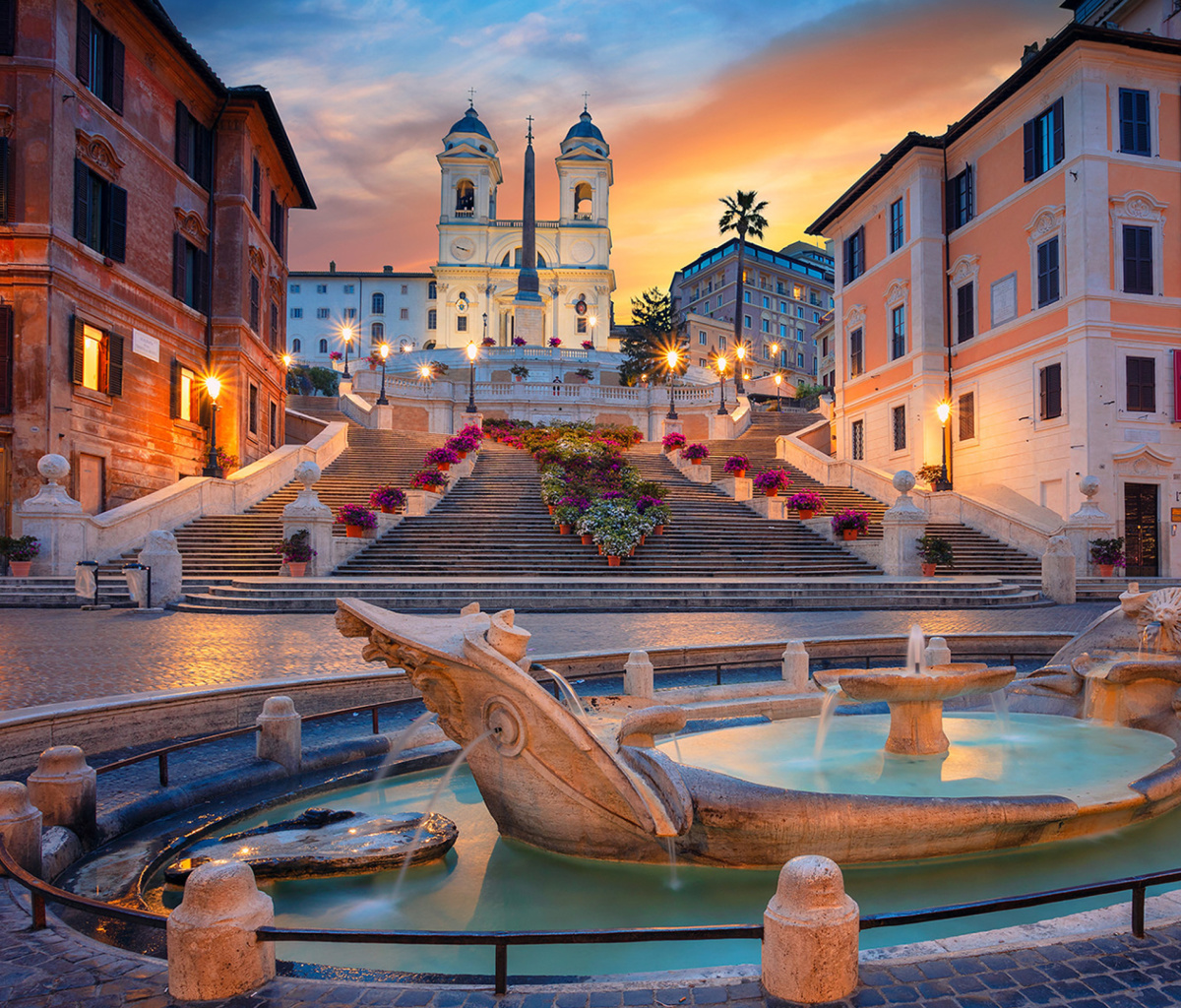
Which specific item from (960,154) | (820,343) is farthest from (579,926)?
(820,343)

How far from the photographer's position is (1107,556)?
811 inches

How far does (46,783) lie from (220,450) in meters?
26.2

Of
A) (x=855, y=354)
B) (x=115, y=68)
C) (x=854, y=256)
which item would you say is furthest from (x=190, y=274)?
(x=854, y=256)

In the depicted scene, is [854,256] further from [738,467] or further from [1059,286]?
[738,467]

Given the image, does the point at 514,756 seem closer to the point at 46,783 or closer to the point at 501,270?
the point at 46,783

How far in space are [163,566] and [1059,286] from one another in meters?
26.0

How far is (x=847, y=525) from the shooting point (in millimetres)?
22484

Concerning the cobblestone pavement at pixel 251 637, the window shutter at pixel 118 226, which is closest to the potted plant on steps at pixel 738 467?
the cobblestone pavement at pixel 251 637

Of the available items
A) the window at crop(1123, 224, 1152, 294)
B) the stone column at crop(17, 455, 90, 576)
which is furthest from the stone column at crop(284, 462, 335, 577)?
the window at crop(1123, 224, 1152, 294)

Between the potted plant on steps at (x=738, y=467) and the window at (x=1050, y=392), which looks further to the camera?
the potted plant on steps at (x=738, y=467)

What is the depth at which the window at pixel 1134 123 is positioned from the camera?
81.5ft

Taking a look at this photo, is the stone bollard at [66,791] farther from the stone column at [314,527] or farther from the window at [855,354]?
the window at [855,354]

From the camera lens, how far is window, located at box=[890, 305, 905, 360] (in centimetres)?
3250

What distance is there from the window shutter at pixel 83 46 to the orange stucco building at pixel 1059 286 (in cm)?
2731
